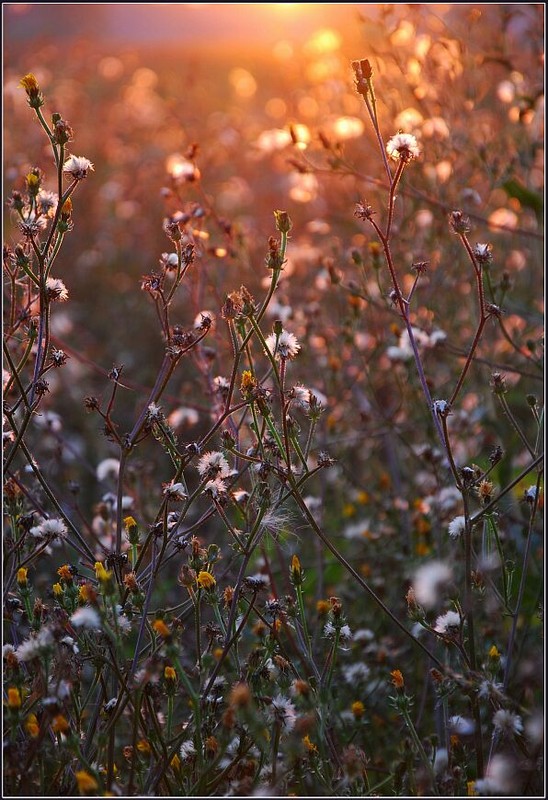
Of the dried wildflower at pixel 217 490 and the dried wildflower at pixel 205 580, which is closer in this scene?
the dried wildflower at pixel 205 580

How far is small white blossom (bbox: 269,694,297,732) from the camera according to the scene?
1.56m

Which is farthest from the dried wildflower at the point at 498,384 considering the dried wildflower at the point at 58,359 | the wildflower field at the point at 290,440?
the dried wildflower at the point at 58,359

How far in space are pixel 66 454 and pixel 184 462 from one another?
2489 millimetres

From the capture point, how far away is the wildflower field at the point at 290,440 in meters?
1.67

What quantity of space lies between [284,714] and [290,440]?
0.56 metres

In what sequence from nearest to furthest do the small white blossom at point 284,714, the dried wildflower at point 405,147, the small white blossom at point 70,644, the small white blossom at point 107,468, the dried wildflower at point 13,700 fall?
the dried wildflower at point 13,700
the small white blossom at point 284,714
the small white blossom at point 70,644
the dried wildflower at point 405,147
the small white blossom at point 107,468

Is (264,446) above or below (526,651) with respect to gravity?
below

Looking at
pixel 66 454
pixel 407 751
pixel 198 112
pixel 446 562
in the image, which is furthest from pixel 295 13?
pixel 407 751

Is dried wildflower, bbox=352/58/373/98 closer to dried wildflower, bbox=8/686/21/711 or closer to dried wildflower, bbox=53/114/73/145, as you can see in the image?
dried wildflower, bbox=53/114/73/145

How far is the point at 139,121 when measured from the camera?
677 cm

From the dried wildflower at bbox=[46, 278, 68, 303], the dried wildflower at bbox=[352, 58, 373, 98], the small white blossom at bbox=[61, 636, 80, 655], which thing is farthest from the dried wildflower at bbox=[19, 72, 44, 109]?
the small white blossom at bbox=[61, 636, 80, 655]

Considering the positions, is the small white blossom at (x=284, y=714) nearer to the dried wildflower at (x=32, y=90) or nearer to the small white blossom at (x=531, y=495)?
the small white blossom at (x=531, y=495)

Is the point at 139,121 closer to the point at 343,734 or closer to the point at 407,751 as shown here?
the point at 343,734

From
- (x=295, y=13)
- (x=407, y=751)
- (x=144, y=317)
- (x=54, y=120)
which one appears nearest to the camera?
(x=407, y=751)
